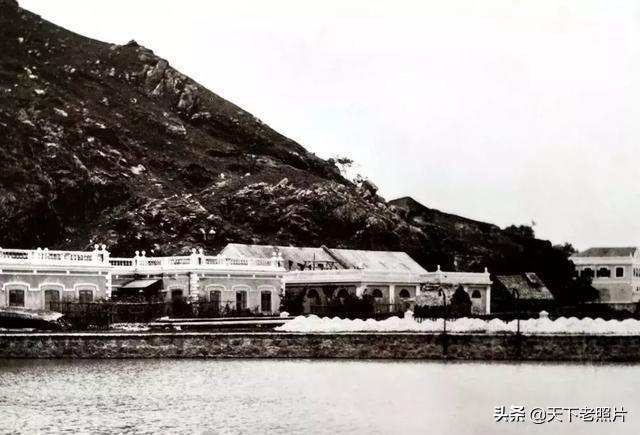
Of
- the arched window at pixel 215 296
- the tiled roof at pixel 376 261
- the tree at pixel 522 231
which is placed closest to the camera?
the arched window at pixel 215 296

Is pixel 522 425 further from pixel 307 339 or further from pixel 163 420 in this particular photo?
pixel 307 339

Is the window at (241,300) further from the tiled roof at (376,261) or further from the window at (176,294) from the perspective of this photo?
the tiled roof at (376,261)

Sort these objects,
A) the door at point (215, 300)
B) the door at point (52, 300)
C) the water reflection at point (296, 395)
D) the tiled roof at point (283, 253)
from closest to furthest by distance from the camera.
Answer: the water reflection at point (296, 395) → the door at point (52, 300) → the door at point (215, 300) → the tiled roof at point (283, 253)

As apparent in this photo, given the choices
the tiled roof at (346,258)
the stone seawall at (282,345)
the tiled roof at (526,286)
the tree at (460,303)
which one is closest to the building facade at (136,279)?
the stone seawall at (282,345)

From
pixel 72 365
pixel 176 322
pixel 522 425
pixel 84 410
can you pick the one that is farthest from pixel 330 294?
pixel 522 425

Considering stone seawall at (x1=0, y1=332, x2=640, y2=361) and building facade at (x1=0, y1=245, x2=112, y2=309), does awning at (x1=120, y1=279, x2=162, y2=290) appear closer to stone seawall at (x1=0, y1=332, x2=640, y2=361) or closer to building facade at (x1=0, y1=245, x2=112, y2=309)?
building facade at (x1=0, y1=245, x2=112, y2=309)

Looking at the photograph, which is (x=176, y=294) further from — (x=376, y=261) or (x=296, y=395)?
(x=296, y=395)

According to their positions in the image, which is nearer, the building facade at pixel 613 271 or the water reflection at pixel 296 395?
the water reflection at pixel 296 395
